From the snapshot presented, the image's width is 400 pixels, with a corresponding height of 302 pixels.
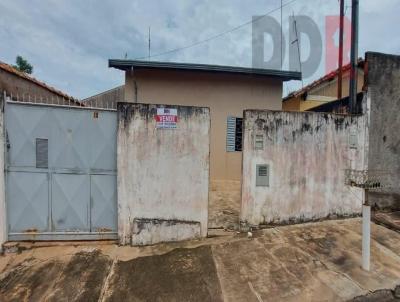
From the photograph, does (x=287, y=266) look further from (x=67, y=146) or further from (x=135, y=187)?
(x=67, y=146)

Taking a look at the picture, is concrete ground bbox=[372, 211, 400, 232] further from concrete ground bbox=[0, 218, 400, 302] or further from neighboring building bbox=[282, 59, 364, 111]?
neighboring building bbox=[282, 59, 364, 111]

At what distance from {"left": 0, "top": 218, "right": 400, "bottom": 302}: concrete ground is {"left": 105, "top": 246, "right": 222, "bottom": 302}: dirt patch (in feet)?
0.04

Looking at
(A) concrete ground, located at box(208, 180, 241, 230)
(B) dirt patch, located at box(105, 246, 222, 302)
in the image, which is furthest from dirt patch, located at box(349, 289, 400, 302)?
(A) concrete ground, located at box(208, 180, 241, 230)

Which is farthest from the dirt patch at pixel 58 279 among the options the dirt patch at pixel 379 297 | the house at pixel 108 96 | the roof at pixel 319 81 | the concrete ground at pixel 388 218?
the house at pixel 108 96

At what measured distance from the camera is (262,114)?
191 inches

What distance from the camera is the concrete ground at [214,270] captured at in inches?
135

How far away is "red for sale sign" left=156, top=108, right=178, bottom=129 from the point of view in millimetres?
4449

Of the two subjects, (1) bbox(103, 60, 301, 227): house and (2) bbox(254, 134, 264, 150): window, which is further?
(1) bbox(103, 60, 301, 227): house

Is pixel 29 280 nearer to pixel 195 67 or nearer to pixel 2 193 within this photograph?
pixel 2 193

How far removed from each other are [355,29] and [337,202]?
3.79 metres

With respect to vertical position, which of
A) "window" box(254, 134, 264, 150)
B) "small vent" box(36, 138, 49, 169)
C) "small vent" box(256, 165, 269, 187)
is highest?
"window" box(254, 134, 264, 150)

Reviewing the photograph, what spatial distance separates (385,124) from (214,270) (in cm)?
505

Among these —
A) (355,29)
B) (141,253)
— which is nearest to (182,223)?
(141,253)

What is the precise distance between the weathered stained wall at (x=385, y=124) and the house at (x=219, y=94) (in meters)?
2.75
